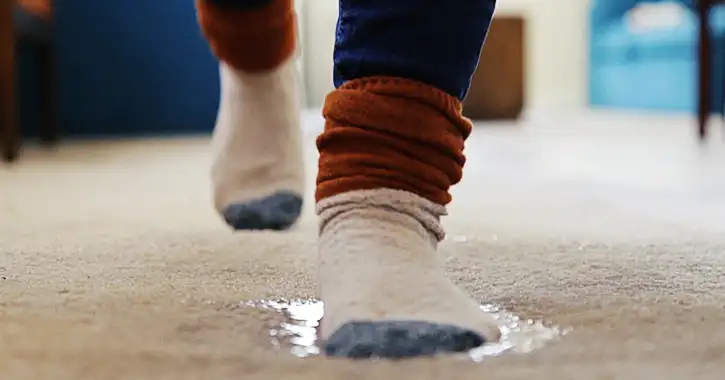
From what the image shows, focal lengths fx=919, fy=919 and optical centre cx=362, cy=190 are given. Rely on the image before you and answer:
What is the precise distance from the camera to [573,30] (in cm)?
539

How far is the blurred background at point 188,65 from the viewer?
2.76 metres

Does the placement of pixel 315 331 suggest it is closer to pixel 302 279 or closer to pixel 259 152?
pixel 302 279

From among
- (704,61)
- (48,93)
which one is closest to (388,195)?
(704,61)

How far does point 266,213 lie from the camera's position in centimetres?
86

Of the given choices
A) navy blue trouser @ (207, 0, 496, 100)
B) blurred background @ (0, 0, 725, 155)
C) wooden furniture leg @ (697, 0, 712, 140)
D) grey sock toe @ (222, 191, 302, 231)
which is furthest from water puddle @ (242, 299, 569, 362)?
wooden furniture leg @ (697, 0, 712, 140)

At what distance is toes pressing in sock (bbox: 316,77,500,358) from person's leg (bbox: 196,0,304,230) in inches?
14.1

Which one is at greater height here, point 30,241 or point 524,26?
point 524,26

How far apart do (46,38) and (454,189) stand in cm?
179

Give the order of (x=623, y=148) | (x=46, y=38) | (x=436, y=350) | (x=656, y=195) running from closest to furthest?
(x=436, y=350), (x=656, y=195), (x=623, y=148), (x=46, y=38)

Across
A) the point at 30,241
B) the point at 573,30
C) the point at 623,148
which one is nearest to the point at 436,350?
the point at 30,241

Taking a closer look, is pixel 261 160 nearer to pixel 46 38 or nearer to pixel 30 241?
pixel 30 241

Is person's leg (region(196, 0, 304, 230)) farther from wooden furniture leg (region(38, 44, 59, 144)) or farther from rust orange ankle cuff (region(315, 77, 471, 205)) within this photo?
wooden furniture leg (region(38, 44, 59, 144))

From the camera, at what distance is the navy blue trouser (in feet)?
1.61

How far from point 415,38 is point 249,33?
42cm
